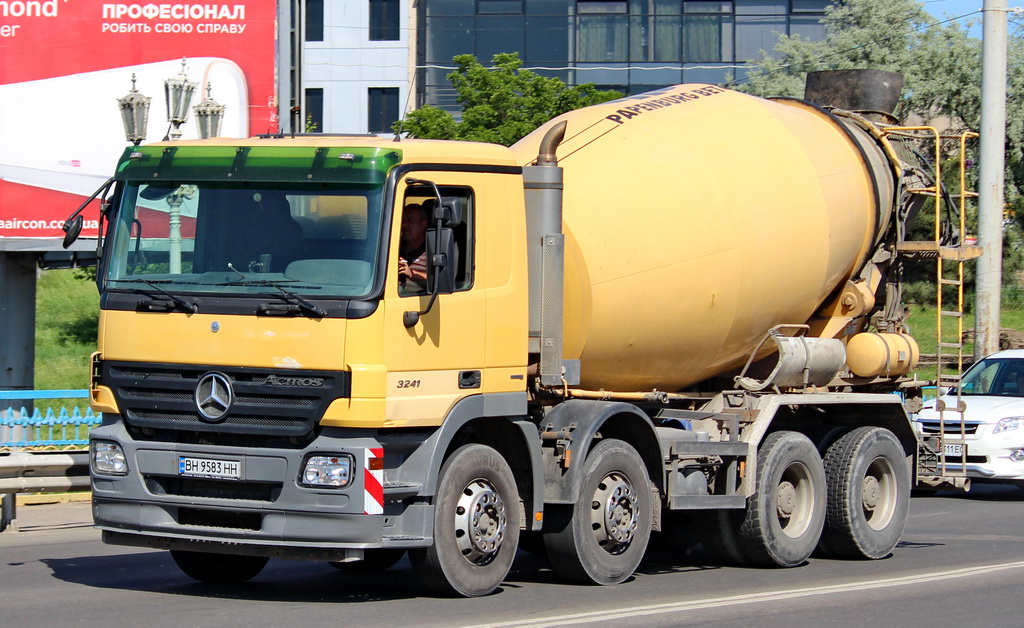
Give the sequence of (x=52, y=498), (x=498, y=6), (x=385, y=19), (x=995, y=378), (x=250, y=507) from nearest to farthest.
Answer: (x=250, y=507) < (x=52, y=498) < (x=995, y=378) < (x=498, y=6) < (x=385, y=19)

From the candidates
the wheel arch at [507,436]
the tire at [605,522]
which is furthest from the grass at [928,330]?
the wheel arch at [507,436]

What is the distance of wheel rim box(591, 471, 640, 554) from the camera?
930cm

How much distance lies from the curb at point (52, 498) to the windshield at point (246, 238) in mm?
6381

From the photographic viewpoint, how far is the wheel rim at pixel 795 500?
11.2m

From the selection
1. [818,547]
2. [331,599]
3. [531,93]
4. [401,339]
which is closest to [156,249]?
[401,339]

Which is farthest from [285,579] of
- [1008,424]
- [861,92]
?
[1008,424]

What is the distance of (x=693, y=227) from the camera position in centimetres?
1005

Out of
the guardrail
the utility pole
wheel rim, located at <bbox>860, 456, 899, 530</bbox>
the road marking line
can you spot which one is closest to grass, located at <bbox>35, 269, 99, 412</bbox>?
the guardrail

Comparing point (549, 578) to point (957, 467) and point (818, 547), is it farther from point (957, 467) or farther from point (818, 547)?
point (957, 467)

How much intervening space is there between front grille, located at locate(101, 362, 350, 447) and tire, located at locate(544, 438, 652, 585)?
2.12m

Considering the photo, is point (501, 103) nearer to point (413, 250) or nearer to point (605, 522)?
point (605, 522)

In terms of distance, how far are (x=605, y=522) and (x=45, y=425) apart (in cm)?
1064

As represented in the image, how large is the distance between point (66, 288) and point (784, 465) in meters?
31.4

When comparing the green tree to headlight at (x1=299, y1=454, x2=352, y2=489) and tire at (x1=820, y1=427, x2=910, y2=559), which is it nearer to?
tire at (x1=820, y1=427, x2=910, y2=559)
